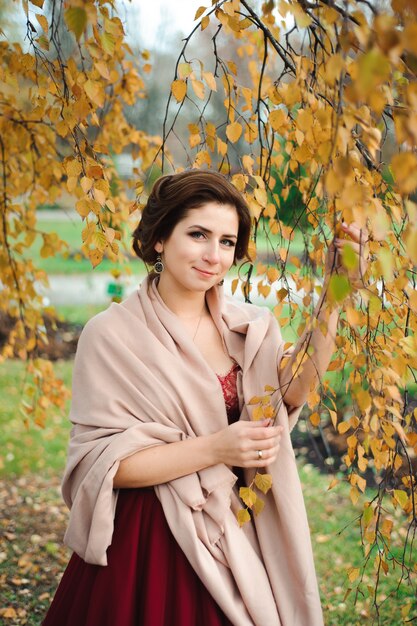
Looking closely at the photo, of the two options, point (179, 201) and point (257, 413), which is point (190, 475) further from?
point (179, 201)

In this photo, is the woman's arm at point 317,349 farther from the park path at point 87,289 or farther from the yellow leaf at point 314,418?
the park path at point 87,289

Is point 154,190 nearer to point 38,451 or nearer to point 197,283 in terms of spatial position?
point 197,283

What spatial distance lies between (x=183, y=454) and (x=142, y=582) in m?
0.32

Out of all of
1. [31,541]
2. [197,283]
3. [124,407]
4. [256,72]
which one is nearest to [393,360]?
[197,283]

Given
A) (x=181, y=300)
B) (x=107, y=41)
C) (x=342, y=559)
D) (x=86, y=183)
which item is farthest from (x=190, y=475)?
(x=342, y=559)

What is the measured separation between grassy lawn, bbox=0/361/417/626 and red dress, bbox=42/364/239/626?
0.81 metres

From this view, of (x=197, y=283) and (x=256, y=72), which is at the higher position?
(x=256, y=72)

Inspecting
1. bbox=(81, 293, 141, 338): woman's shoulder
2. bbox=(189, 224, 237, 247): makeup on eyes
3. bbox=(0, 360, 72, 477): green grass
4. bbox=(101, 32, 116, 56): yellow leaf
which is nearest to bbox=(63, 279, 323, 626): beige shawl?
bbox=(81, 293, 141, 338): woman's shoulder

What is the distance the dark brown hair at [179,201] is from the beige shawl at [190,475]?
0.61 feet

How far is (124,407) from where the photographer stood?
1731 millimetres

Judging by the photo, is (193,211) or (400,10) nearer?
(400,10)

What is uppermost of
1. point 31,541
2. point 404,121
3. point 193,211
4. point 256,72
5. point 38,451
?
point 256,72

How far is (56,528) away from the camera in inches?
143

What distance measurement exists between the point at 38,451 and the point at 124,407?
3.35 m
